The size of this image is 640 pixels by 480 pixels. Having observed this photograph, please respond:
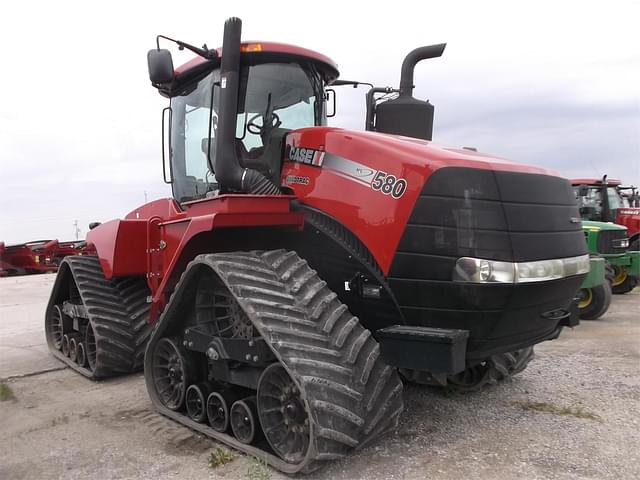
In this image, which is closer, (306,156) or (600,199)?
(306,156)

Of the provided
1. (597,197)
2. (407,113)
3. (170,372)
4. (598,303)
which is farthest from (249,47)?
(597,197)

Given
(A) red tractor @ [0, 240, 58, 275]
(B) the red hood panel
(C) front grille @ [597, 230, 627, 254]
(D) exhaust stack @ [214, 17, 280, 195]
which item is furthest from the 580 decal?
(A) red tractor @ [0, 240, 58, 275]

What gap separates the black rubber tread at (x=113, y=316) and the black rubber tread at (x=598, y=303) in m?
6.15

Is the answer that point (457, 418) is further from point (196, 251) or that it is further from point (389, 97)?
point (389, 97)

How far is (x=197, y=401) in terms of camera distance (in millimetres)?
4000

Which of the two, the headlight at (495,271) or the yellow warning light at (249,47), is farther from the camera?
the yellow warning light at (249,47)

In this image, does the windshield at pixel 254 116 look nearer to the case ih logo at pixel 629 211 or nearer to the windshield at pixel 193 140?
Result: the windshield at pixel 193 140

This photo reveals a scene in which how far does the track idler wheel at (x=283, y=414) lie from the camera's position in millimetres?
3199

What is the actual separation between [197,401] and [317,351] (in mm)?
1344

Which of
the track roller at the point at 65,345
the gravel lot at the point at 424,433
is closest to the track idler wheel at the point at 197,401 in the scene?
the gravel lot at the point at 424,433

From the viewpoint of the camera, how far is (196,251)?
408 centimetres

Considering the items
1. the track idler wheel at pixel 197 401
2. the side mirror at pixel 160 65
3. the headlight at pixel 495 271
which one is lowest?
the track idler wheel at pixel 197 401

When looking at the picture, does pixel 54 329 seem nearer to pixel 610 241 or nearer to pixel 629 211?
pixel 610 241

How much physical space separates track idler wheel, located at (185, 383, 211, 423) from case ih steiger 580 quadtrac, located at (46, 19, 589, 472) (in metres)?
0.01
